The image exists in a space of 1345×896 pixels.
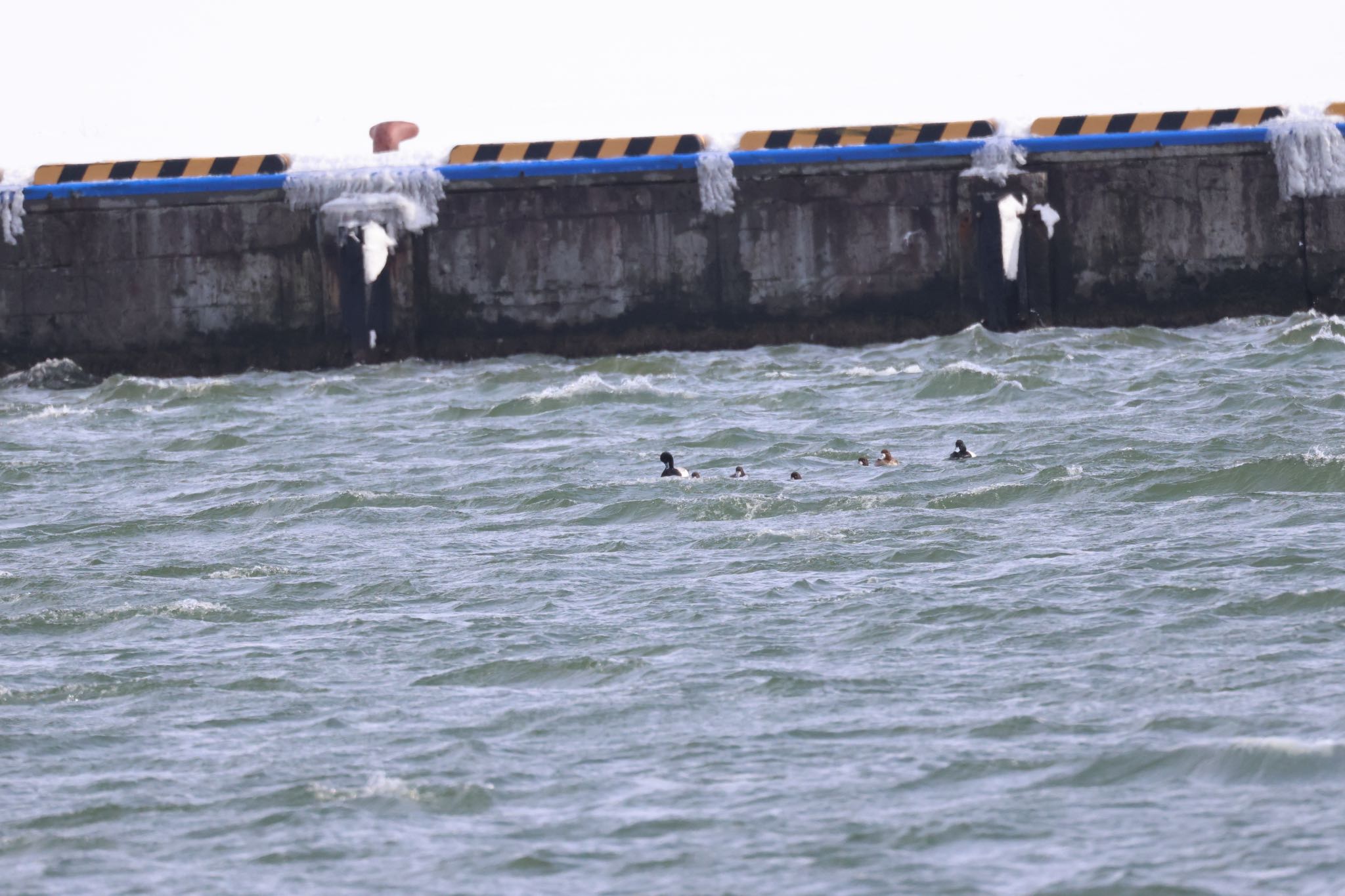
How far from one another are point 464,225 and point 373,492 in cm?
681

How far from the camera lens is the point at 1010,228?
22438 mm

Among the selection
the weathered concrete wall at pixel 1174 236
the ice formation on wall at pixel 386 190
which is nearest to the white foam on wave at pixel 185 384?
the ice formation on wall at pixel 386 190

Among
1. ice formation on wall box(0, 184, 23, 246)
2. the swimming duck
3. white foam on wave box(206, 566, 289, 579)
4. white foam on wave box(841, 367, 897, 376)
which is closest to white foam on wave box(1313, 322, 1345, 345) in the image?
white foam on wave box(841, 367, 897, 376)

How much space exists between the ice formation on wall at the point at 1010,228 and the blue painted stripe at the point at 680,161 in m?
0.70

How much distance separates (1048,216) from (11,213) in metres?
11.9

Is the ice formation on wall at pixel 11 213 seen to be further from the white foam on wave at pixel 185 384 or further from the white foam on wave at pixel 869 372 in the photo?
the white foam on wave at pixel 869 372

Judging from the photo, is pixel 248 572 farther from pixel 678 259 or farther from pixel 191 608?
pixel 678 259

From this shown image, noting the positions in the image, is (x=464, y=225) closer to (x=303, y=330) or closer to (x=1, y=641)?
(x=303, y=330)

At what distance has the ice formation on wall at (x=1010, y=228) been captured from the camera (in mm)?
22359

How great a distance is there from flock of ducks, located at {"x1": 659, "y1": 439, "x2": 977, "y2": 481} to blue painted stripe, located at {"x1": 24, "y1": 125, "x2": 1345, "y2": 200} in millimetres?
6438

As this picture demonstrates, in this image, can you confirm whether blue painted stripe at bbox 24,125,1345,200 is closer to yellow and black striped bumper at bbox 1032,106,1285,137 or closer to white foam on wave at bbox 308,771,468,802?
yellow and black striped bumper at bbox 1032,106,1285,137

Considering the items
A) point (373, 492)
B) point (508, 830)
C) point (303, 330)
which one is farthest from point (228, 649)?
point (303, 330)

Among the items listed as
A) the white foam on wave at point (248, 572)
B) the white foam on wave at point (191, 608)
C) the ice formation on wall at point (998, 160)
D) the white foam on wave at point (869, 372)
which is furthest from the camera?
the ice formation on wall at point (998, 160)

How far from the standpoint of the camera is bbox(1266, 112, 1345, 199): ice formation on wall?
2228 centimetres
